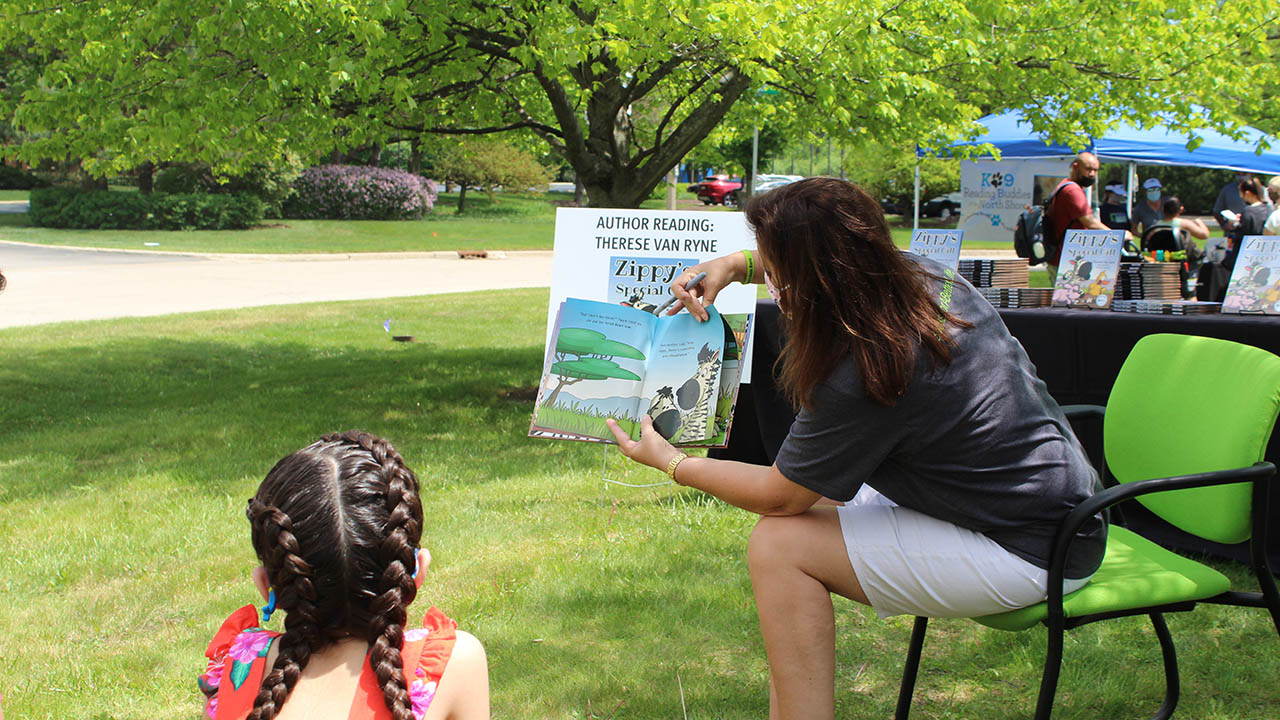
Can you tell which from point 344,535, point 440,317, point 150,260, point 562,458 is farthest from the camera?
point 150,260

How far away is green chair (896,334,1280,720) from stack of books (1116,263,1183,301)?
175 cm

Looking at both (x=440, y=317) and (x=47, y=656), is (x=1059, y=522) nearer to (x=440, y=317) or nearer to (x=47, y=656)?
(x=47, y=656)

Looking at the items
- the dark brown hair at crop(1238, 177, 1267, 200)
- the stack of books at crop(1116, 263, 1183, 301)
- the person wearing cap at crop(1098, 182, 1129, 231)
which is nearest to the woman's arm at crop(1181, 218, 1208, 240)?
the person wearing cap at crop(1098, 182, 1129, 231)

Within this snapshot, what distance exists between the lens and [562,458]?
539 cm

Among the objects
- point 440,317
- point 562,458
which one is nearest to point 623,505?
point 562,458

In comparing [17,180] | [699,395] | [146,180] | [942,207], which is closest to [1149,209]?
[699,395]

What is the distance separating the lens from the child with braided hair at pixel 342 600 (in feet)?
4.54

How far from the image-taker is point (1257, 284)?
3801mm

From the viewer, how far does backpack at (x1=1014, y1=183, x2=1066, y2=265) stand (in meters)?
8.14

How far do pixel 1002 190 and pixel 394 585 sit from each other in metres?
14.5

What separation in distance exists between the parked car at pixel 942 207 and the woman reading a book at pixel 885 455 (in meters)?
30.0

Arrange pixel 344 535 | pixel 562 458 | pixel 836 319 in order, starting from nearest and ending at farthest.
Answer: pixel 344 535 < pixel 836 319 < pixel 562 458

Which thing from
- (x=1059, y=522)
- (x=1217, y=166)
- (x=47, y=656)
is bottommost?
(x=47, y=656)

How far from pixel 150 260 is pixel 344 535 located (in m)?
20.0
